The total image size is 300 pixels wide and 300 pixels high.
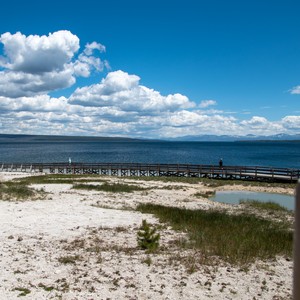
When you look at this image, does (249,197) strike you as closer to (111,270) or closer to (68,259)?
(68,259)

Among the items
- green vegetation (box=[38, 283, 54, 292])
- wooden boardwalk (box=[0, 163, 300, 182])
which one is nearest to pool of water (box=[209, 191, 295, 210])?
wooden boardwalk (box=[0, 163, 300, 182])

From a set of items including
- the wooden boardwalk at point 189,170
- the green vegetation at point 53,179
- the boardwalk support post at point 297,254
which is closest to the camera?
the boardwalk support post at point 297,254

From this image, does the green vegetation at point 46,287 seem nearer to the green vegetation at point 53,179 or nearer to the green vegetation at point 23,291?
the green vegetation at point 23,291

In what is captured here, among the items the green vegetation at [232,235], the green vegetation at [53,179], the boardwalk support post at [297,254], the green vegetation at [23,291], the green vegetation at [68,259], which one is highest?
the boardwalk support post at [297,254]

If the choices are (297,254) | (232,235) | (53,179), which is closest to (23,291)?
(297,254)

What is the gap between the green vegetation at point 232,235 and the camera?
1026cm

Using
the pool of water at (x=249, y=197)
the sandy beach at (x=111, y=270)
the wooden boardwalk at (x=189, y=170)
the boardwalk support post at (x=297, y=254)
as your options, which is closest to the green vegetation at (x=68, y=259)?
the sandy beach at (x=111, y=270)

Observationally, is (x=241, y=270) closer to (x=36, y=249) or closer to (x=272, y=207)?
(x=36, y=249)

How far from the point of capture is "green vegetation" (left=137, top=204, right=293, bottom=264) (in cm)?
1026

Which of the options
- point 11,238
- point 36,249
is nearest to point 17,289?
point 36,249

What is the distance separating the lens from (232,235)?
1240cm

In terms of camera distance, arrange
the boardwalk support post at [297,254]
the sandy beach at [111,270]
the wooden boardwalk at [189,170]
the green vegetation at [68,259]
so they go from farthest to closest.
Result: the wooden boardwalk at [189,170], the green vegetation at [68,259], the sandy beach at [111,270], the boardwalk support post at [297,254]

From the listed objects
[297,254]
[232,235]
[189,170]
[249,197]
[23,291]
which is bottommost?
[249,197]

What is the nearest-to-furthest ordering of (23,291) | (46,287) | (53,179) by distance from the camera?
(23,291)
(46,287)
(53,179)
